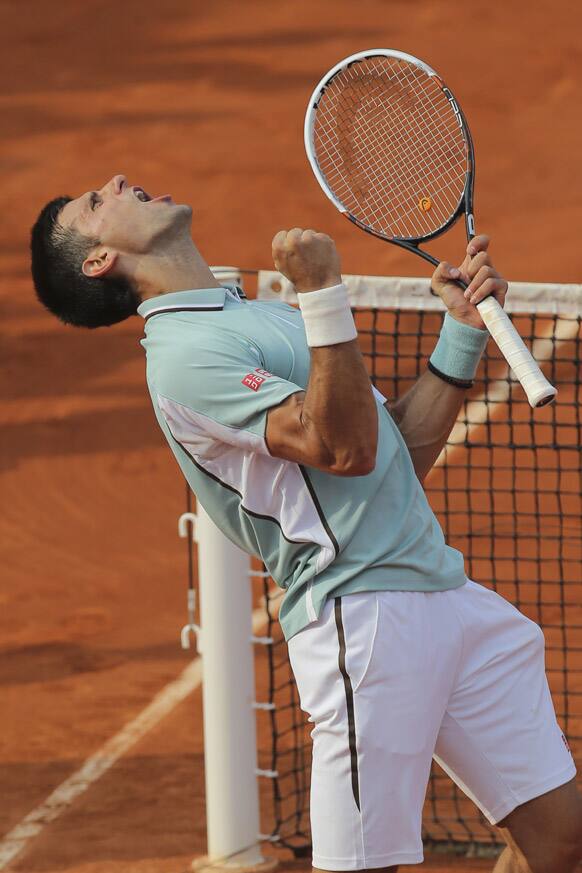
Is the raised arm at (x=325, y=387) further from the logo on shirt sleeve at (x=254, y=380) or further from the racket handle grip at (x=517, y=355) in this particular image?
the racket handle grip at (x=517, y=355)

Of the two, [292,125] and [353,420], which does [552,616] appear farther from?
[292,125]

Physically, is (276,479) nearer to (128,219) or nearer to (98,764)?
(128,219)

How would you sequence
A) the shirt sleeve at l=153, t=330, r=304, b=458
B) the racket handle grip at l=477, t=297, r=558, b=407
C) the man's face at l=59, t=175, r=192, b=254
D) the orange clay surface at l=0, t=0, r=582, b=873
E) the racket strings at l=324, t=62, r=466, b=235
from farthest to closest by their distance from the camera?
1. the orange clay surface at l=0, t=0, r=582, b=873
2. the racket strings at l=324, t=62, r=466, b=235
3. the man's face at l=59, t=175, r=192, b=254
4. the racket handle grip at l=477, t=297, r=558, b=407
5. the shirt sleeve at l=153, t=330, r=304, b=458

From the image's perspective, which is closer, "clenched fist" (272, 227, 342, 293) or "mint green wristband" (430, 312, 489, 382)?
"clenched fist" (272, 227, 342, 293)

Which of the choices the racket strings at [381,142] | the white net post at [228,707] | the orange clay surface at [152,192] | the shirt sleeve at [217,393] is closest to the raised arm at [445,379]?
the racket strings at [381,142]

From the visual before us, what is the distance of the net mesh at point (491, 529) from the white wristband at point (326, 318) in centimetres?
177

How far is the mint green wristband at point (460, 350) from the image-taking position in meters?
3.19

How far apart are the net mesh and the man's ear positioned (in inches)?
56.4

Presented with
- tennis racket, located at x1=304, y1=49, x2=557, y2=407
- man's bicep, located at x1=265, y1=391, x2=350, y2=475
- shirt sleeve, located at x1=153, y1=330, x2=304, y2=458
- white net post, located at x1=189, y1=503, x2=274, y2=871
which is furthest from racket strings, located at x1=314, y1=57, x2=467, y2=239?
white net post, located at x1=189, y1=503, x2=274, y2=871

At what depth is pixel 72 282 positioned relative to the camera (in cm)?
317

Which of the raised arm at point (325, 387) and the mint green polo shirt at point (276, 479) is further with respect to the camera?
the mint green polo shirt at point (276, 479)

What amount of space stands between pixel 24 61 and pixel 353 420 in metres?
10.5

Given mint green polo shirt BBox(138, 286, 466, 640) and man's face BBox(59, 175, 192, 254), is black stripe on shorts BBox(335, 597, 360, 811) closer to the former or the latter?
mint green polo shirt BBox(138, 286, 466, 640)

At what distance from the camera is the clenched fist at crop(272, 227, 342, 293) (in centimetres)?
262
